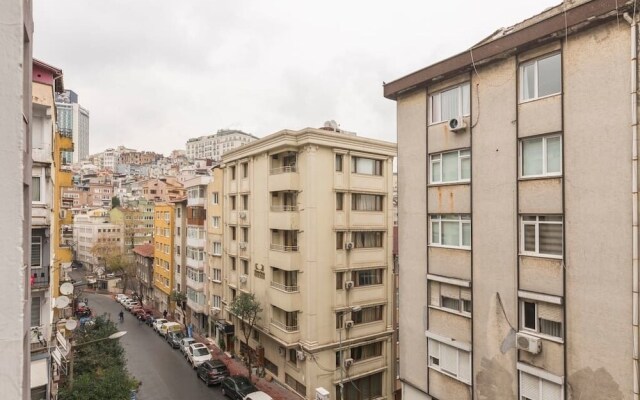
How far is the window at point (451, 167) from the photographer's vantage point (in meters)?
13.3

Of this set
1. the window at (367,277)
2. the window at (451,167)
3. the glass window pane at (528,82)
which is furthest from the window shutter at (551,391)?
the window at (367,277)

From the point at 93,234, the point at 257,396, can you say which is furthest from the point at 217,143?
the point at 257,396

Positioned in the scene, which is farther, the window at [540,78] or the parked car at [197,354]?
the parked car at [197,354]

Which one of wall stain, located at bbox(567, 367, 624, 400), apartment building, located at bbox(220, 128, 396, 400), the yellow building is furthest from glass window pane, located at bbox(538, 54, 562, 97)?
the yellow building

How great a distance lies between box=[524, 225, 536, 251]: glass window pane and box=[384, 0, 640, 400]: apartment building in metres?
0.04

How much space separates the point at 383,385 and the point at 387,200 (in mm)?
12970

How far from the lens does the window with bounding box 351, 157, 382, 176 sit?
26422 millimetres

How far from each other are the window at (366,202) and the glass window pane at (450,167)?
1233 centimetres

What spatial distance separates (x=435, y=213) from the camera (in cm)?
1426

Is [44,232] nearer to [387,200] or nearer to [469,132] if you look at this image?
[469,132]

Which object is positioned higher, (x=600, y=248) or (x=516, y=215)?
(x=516, y=215)

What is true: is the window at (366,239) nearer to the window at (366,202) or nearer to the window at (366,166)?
the window at (366,202)
